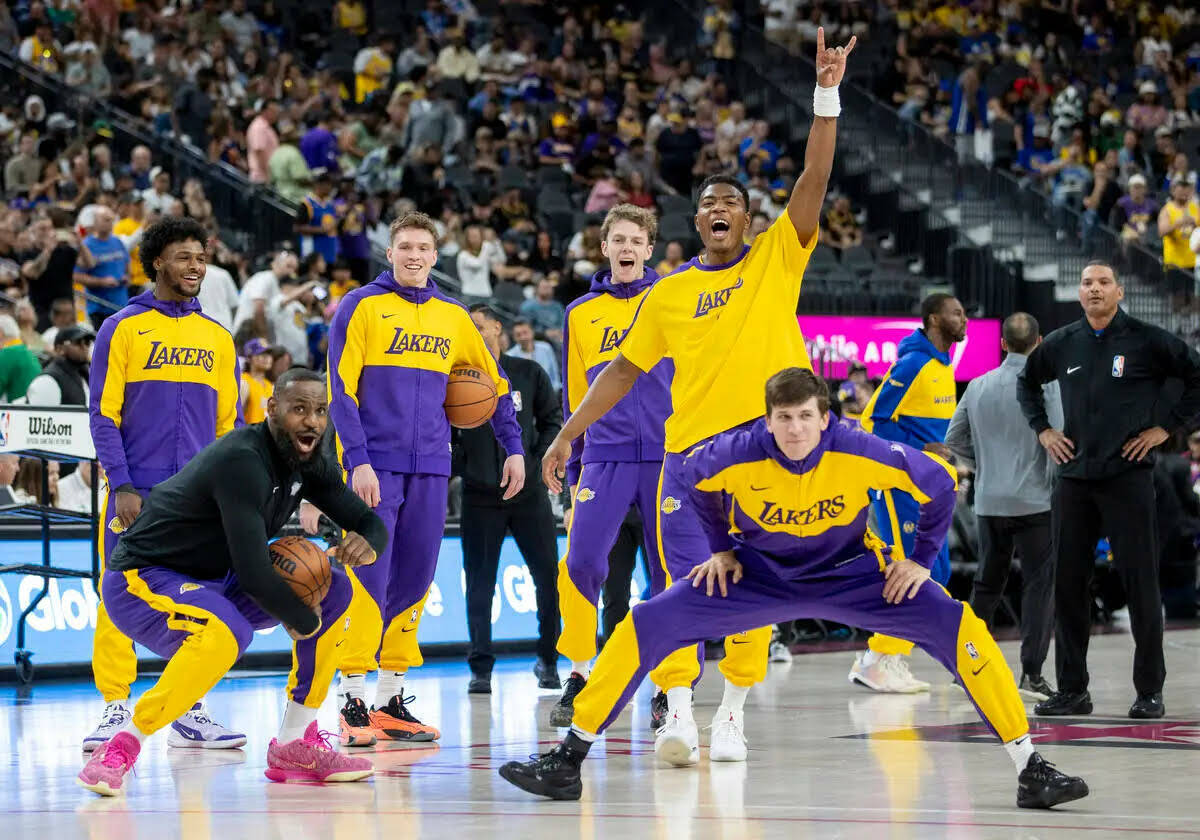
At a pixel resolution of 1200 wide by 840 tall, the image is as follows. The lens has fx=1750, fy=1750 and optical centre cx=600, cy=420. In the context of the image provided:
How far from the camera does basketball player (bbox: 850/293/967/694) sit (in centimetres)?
1061

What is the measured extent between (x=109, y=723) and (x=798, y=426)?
11.8 ft

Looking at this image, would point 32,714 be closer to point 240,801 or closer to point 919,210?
point 240,801

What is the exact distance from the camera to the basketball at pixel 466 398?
852 cm

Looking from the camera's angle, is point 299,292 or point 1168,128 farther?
point 1168,128

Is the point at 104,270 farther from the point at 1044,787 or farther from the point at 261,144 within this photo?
the point at 1044,787

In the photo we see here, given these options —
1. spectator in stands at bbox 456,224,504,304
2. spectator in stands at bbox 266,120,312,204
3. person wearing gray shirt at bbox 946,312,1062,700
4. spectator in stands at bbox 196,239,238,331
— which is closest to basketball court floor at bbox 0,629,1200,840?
person wearing gray shirt at bbox 946,312,1062,700

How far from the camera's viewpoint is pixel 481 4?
2733 cm

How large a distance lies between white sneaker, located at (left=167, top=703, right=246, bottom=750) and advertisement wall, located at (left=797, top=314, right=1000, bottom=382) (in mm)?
12936

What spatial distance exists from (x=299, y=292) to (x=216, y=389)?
27.5 feet

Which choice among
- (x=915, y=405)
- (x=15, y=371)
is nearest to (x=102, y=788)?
(x=915, y=405)

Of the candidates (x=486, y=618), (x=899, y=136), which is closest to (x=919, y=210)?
(x=899, y=136)

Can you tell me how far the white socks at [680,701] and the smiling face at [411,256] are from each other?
2322 millimetres

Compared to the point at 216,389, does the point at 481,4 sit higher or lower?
higher

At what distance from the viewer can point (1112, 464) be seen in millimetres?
8938
